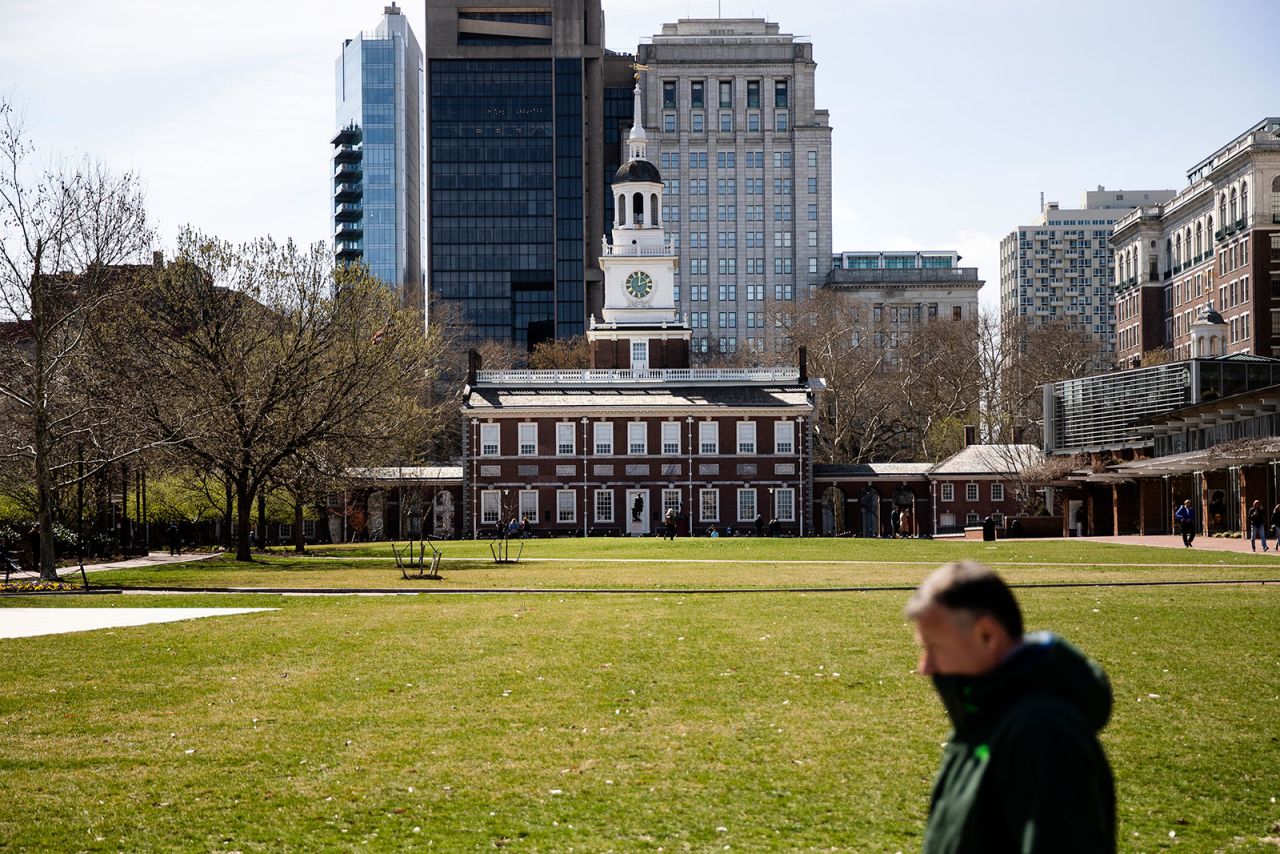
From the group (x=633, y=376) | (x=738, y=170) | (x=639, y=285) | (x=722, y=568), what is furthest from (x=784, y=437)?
(x=738, y=170)

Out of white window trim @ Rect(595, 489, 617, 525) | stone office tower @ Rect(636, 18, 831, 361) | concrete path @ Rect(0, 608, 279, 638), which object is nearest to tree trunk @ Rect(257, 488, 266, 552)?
white window trim @ Rect(595, 489, 617, 525)

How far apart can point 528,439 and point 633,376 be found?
7923mm

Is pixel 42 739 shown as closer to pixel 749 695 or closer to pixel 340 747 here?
pixel 340 747

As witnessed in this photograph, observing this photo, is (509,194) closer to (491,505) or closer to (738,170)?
(738,170)

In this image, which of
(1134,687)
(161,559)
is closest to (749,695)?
(1134,687)

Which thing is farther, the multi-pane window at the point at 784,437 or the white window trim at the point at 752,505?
the multi-pane window at the point at 784,437

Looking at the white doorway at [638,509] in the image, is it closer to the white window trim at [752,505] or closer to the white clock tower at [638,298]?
the white window trim at [752,505]

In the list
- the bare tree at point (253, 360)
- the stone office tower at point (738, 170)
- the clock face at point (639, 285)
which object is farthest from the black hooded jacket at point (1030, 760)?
the stone office tower at point (738, 170)

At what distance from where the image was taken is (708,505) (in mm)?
80188

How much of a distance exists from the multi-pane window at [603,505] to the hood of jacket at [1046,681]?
76144mm

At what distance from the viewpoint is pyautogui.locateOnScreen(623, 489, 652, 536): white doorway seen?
79625 millimetres

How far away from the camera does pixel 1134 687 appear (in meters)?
14.0

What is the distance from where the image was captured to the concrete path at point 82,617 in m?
21.4

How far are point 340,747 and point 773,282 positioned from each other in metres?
150
